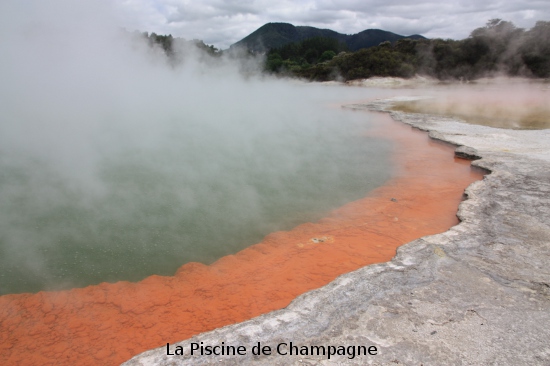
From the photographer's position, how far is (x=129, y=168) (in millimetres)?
5082

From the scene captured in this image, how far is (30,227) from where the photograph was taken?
11.6 ft

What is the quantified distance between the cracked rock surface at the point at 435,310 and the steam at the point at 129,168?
50.7 inches

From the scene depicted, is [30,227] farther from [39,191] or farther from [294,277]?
[294,277]

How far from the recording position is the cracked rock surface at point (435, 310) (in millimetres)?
1806

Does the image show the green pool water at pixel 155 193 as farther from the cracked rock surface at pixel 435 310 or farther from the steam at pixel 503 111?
the steam at pixel 503 111

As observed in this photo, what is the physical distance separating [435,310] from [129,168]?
170 inches

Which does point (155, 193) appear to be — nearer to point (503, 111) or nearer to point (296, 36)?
point (503, 111)

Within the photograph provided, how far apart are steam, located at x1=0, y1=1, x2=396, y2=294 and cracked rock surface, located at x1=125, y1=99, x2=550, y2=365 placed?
4.23 feet

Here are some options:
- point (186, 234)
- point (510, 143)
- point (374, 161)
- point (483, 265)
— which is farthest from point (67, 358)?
point (510, 143)

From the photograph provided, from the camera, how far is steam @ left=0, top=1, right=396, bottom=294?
10.6ft

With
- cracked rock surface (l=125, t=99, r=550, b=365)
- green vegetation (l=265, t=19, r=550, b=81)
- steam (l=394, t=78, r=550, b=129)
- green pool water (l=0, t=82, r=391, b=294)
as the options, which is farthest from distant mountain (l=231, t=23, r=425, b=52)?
cracked rock surface (l=125, t=99, r=550, b=365)

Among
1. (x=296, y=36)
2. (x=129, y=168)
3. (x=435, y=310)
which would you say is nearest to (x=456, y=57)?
(x=129, y=168)

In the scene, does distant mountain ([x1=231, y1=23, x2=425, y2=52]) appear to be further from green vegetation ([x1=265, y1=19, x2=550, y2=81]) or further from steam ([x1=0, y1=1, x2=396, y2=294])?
steam ([x1=0, y1=1, x2=396, y2=294])

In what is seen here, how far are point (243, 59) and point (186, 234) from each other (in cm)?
2684
